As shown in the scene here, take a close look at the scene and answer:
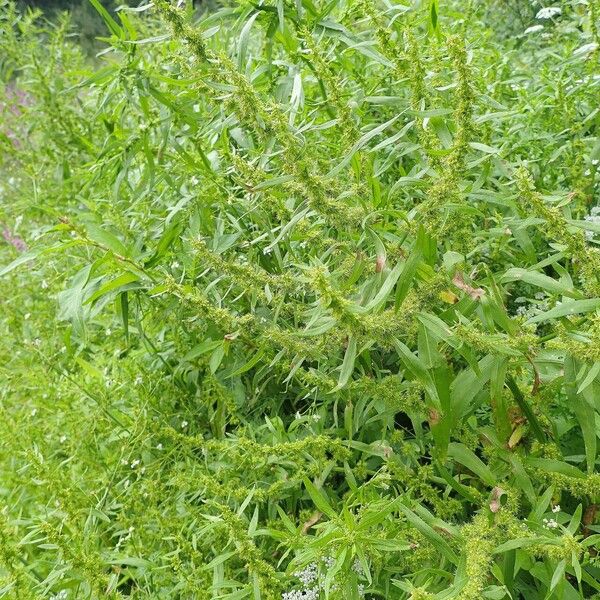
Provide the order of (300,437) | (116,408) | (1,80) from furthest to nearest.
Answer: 1. (1,80)
2. (116,408)
3. (300,437)

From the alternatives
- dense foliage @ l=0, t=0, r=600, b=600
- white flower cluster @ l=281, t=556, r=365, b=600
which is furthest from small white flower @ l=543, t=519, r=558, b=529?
white flower cluster @ l=281, t=556, r=365, b=600

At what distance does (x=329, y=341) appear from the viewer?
1599mm

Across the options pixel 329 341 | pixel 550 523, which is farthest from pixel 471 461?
pixel 329 341

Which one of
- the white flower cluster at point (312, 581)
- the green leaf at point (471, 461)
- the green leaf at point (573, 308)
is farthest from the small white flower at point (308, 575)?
the green leaf at point (573, 308)

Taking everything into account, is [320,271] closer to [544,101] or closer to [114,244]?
[114,244]

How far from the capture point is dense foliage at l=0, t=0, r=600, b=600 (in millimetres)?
1485

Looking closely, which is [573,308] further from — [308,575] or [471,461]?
[308,575]

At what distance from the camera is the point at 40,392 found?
3.00 metres

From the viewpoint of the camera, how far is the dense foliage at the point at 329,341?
1.49 metres

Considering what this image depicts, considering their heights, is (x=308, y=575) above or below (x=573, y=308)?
below

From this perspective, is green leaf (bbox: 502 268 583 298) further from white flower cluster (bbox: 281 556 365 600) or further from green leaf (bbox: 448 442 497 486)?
white flower cluster (bbox: 281 556 365 600)

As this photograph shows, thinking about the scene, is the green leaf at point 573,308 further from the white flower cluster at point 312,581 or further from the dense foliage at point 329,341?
the white flower cluster at point 312,581

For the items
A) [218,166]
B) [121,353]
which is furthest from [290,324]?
[121,353]

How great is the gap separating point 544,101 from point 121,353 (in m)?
1.71
